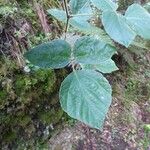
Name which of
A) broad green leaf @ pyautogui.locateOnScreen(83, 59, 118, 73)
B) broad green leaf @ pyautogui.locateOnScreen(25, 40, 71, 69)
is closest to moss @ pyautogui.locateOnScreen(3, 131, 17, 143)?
broad green leaf @ pyautogui.locateOnScreen(83, 59, 118, 73)

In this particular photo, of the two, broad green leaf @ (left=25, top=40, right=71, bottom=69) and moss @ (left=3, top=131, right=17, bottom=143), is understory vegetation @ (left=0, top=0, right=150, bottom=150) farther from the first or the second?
broad green leaf @ (left=25, top=40, right=71, bottom=69)

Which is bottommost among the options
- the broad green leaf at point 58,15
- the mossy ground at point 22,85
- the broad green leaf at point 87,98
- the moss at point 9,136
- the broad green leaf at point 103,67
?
the moss at point 9,136

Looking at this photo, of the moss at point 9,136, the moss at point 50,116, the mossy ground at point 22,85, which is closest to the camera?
the mossy ground at point 22,85

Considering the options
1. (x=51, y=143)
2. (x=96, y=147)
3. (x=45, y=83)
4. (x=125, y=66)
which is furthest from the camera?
(x=125, y=66)

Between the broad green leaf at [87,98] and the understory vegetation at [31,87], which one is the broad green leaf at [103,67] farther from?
the broad green leaf at [87,98]

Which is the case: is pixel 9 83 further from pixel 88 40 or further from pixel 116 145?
pixel 116 145

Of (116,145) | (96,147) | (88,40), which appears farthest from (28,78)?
(116,145)

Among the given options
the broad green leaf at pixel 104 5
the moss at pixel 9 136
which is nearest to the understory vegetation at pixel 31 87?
the moss at pixel 9 136
